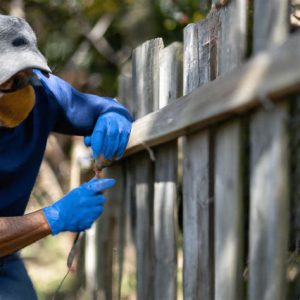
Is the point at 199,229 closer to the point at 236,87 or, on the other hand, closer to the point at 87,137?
the point at 236,87

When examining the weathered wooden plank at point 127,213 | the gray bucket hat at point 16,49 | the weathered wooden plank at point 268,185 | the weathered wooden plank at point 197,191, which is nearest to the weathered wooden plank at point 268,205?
the weathered wooden plank at point 268,185

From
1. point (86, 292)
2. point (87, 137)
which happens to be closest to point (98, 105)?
point (87, 137)

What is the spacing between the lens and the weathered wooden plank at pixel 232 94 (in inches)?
74.4

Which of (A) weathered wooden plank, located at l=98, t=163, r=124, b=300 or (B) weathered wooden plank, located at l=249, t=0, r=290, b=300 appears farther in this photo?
(A) weathered wooden plank, located at l=98, t=163, r=124, b=300

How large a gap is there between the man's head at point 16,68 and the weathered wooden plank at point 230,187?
0.78 metres

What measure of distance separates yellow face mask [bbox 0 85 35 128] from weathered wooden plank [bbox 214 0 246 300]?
0.86 meters

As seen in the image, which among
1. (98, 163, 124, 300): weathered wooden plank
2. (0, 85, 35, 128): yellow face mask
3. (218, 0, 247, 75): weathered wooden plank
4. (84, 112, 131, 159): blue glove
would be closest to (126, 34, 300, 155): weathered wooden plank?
(218, 0, 247, 75): weathered wooden plank

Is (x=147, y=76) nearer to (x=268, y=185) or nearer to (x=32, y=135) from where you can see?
(x=32, y=135)

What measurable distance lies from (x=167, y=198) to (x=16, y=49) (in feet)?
2.83

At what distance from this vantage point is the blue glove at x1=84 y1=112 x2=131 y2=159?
3.23 m

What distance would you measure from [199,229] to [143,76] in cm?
97

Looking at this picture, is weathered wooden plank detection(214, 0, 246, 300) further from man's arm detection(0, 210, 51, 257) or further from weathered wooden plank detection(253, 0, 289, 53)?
man's arm detection(0, 210, 51, 257)

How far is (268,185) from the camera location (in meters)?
2.13

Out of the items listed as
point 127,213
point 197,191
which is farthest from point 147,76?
point 197,191
